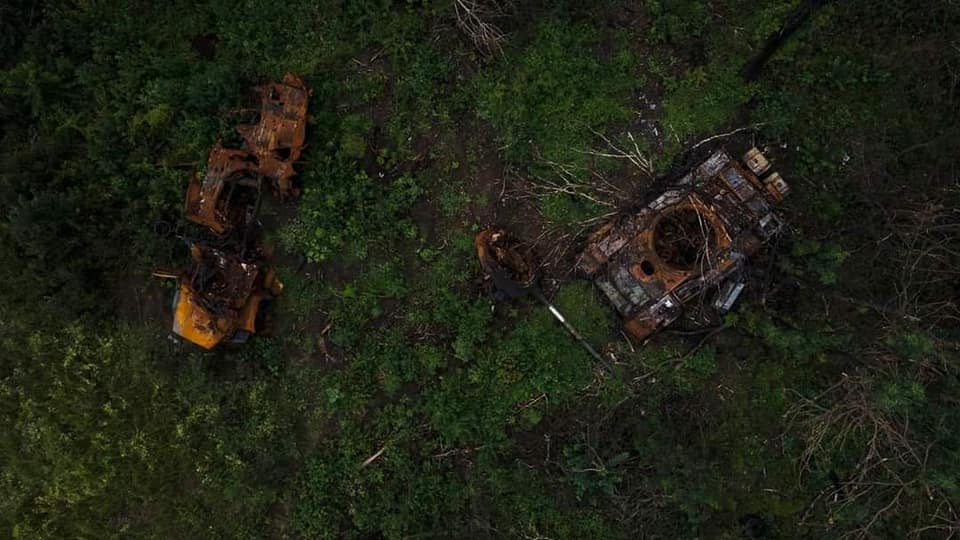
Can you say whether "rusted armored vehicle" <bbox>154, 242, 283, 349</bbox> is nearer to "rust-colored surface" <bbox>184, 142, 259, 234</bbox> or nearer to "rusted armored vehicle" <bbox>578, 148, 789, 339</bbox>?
"rust-colored surface" <bbox>184, 142, 259, 234</bbox>

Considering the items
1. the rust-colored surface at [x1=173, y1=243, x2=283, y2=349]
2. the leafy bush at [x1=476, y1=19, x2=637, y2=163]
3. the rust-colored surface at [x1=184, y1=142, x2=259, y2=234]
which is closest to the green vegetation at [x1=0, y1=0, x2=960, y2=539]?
the leafy bush at [x1=476, y1=19, x2=637, y2=163]

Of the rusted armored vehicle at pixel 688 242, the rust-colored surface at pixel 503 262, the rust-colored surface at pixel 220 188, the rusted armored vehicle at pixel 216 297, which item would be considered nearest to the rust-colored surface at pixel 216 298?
the rusted armored vehicle at pixel 216 297

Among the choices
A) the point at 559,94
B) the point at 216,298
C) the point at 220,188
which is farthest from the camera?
the point at 559,94

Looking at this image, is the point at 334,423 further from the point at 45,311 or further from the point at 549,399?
the point at 45,311

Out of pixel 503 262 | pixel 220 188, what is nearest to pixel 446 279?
pixel 503 262

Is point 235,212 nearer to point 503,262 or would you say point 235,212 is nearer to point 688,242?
point 503,262

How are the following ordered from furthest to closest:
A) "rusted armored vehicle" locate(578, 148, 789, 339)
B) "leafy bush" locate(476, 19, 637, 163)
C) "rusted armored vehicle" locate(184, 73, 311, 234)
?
"leafy bush" locate(476, 19, 637, 163) → "rusted armored vehicle" locate(184, 73, 311, 234) → "rusted armored vehicle" locate(578, 148, 789, 339)

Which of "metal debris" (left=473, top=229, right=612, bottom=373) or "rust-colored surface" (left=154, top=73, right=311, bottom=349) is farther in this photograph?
"metal debris" (left=473, top=229, right=612, bottom=373)
